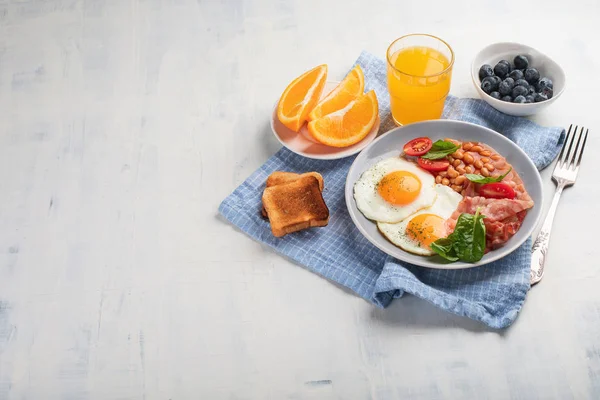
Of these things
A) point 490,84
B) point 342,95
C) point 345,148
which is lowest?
point 345,148

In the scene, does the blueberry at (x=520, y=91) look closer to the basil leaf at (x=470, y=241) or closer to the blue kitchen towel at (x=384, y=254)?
the blue kitchen towel at (x=384, y=254)

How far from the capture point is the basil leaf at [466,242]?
86.0 inches

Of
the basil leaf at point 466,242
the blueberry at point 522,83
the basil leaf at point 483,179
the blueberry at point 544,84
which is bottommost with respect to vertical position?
the basil leaf at point 466,242

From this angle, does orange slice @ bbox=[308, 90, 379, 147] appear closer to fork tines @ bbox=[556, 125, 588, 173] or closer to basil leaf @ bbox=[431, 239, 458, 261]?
basil leaf @ bbox=[431, 239, 458, 261]

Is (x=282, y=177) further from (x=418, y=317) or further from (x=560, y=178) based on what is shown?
(x=560, y=178)

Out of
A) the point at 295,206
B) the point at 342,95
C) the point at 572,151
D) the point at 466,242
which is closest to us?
the point at 466,242

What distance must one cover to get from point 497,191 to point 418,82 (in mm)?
566

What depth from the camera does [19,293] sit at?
7.98 ft

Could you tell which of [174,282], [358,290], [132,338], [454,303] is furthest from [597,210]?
[132,338]

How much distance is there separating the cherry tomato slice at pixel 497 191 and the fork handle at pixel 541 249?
0.18 m

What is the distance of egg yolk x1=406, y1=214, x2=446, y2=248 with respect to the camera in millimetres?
2264

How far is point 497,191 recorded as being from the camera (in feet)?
7.77

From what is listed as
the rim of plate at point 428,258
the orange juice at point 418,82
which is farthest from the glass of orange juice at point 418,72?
the rim of plate at point 428,258

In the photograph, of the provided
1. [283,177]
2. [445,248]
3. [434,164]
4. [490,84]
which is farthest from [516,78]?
[283,177]
